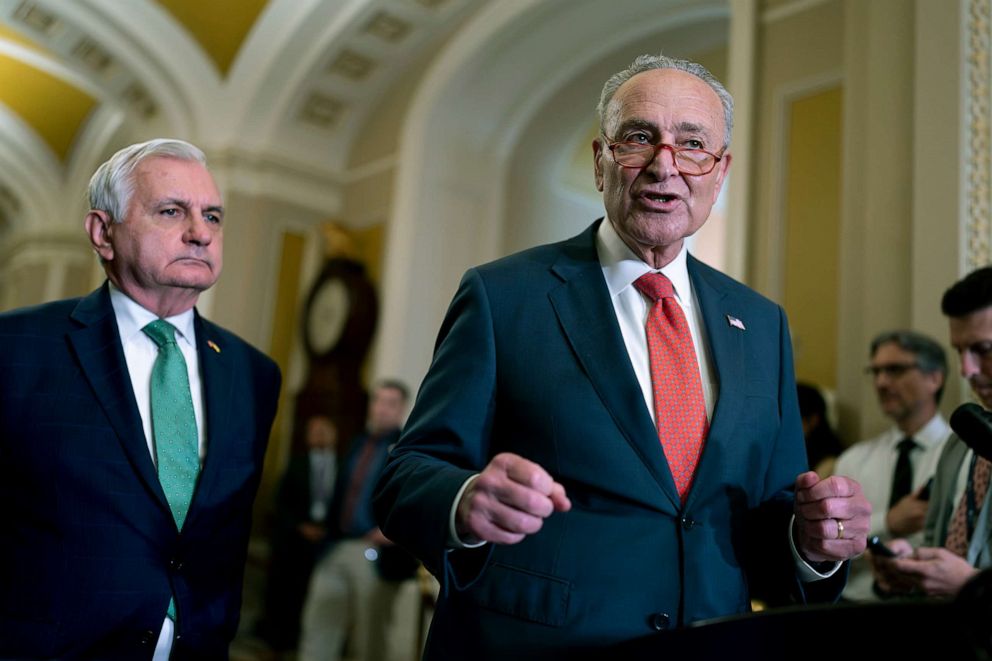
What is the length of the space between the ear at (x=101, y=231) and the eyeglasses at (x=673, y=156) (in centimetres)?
102

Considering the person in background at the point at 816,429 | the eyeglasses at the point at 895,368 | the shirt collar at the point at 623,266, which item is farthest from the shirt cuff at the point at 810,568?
the person in background at the point at 816,429

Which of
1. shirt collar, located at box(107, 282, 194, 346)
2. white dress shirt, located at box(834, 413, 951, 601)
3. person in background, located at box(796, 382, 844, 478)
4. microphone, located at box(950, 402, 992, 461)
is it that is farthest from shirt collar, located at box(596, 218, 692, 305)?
person in background, located at box(796, 382, 844, 478)

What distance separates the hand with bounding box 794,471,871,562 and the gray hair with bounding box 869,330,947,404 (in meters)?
2.06

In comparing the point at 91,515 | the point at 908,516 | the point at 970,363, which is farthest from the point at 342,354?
the point at 91,515

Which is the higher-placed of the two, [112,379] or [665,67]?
[665,67]

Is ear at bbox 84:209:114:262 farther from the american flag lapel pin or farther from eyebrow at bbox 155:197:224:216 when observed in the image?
the american flag lapel pin

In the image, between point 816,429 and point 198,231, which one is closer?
point 198,231

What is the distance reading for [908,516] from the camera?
279cm

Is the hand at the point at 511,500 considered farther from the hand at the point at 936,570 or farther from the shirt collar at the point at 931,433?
the shirt collar at the point at 931,433

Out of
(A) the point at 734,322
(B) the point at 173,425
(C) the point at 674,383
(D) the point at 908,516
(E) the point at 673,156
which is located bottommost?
(D) the point at 908,516

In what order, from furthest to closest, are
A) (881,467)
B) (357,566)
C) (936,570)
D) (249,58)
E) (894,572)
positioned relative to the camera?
(249,58)
(357,566)
(881,467)
(894,572)
(936,570)

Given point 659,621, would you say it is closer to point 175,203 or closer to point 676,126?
point 676,126

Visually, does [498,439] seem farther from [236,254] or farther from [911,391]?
[236,254]

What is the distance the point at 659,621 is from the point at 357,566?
14.6 feet
